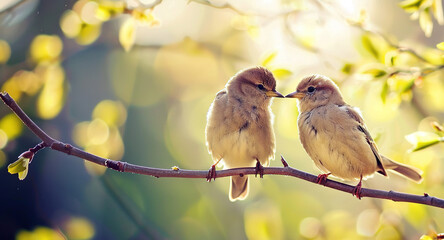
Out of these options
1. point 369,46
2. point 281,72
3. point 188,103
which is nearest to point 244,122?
point 281,72

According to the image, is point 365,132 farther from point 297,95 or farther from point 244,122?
point 244,122

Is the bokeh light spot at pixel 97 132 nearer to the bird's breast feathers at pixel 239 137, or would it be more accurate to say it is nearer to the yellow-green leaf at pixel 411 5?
the bird's breast feathers at pixel 239 137

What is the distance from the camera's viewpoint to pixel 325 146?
120 inches

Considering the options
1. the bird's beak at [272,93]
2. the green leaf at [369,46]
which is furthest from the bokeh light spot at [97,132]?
the green leaf at [369,46]

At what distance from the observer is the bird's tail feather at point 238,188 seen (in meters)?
3.67

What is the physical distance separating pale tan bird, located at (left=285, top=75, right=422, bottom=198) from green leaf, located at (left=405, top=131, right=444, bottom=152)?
720 millimetres

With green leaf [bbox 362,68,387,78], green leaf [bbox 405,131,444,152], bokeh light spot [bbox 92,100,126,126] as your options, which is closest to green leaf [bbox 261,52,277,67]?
green leaf [bbox 362,68,387,78]

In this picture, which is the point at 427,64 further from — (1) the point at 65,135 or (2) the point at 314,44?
(1) the point at 65,135

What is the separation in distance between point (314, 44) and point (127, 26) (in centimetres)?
127

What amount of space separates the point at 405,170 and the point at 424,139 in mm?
1041

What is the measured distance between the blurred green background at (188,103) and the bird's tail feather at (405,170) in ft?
0.26

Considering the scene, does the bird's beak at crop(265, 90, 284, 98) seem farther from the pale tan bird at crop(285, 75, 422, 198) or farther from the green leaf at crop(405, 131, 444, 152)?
the green leaf at crop(405, 131, 444, 152)

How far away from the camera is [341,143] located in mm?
3078

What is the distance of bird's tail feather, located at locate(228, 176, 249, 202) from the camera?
3672mm
